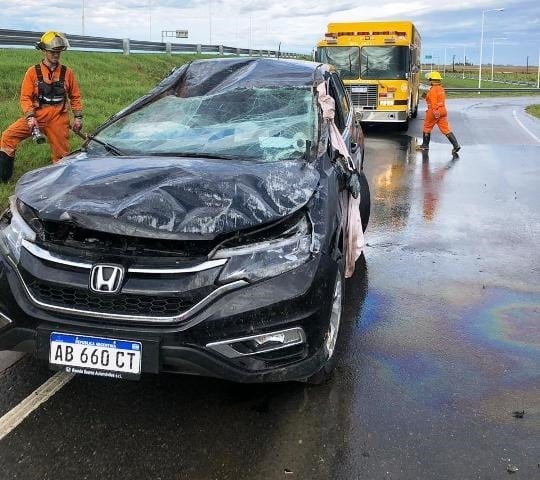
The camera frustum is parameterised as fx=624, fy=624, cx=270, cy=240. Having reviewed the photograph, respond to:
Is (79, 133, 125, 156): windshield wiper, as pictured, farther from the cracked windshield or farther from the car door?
the cracked windshield

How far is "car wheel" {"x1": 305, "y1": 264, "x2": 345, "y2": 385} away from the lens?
3.39m

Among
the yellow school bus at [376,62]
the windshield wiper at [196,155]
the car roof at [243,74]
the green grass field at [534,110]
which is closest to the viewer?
the windshield wiper at [196,155]

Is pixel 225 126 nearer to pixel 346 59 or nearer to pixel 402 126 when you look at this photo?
pixel 346 59

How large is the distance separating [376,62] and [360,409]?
1558 cm

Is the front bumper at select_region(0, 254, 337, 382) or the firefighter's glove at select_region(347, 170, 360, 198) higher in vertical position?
the firefighter's glove at select_region(347, 170, 360, 198)

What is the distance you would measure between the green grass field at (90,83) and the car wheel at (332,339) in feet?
15.3

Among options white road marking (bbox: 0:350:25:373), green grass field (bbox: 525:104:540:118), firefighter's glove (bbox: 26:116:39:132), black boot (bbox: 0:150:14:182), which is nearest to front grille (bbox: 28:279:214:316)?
white road marking (bbox: 0:350:25:373)

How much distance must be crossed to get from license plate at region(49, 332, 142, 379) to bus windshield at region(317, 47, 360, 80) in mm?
15934

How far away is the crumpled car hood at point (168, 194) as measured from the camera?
291cm

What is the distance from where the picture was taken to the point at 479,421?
3250mm

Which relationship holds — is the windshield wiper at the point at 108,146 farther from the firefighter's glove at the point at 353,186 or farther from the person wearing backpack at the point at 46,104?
the person wearing backpack at the point at 46,104

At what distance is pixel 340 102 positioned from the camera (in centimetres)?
570

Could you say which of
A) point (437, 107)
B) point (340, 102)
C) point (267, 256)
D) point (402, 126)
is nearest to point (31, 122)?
point (340, 102)

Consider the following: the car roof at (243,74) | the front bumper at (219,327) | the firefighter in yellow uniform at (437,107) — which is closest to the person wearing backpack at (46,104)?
the car roof at (243,74)
